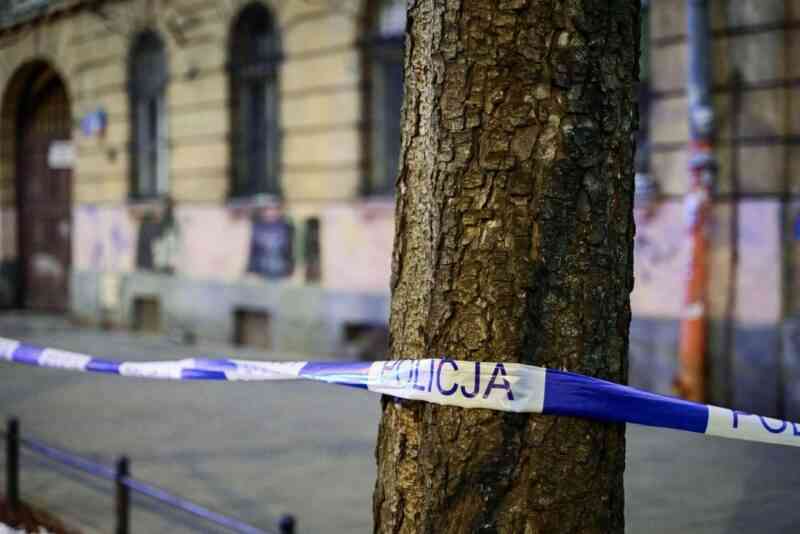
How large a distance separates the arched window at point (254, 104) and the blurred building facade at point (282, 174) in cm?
3

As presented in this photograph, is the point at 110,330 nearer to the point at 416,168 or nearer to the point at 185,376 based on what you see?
the point at 185,376

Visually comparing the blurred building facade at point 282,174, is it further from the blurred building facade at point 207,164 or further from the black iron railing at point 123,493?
the black iron railing at point 123,493

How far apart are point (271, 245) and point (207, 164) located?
173 cm

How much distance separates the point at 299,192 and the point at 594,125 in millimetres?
9936

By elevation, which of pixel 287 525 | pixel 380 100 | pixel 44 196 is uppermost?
pixel 380 100

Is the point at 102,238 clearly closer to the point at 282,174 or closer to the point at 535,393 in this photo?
the point at 282,174

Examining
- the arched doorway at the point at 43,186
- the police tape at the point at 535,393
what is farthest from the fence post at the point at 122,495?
the arched doorway at the point at 43,186

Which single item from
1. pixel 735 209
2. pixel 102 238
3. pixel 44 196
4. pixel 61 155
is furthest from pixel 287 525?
pixel 44 196

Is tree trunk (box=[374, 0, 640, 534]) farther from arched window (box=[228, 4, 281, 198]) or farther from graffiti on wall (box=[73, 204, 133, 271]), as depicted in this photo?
graffiti on wall (box=[73, 204, 133, 271])

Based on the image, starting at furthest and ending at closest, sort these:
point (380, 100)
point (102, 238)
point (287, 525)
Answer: point (102, 238)
point (380, 100)
point (287, 525)

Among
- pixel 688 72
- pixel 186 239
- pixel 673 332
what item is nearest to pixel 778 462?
pixel 673 332

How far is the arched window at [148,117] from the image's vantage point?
14383 mm

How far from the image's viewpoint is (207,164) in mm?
13180

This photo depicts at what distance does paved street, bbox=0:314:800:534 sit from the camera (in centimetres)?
534
